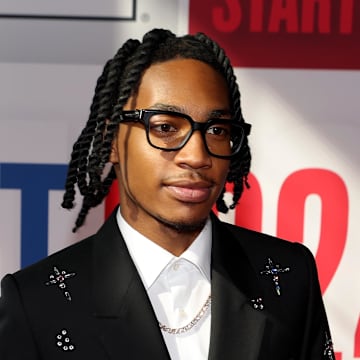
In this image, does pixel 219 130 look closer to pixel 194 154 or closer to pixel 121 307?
pixel 194 154

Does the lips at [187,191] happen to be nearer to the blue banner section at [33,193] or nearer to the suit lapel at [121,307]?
the suit lapel at [121,307]

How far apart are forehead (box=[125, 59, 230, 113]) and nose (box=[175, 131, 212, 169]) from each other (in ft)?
0.14

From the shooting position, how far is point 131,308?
35.6 inches

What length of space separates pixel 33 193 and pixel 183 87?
2.40 ft

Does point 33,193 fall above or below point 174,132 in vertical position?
below

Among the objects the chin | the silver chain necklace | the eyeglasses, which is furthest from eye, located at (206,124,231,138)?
the silver chain necklace

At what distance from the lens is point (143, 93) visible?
910 mm

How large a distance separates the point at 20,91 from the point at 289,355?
88 cm

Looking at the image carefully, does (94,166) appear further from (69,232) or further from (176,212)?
(69,232)

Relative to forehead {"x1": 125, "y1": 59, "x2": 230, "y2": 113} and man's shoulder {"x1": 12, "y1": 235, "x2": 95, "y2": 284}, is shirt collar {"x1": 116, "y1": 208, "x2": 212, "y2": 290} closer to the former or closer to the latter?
man's shoulder {"x1": 12, "y1": 235, "x2": 95, "y2": 284}

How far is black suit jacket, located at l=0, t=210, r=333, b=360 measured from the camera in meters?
0.89

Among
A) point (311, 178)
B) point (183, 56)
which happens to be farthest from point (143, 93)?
point (311, 178)

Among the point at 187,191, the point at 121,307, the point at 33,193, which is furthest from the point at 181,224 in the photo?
the point at 33,193

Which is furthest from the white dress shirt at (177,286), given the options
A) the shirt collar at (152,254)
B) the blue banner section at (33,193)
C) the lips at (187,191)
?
the blue banner section at (33,193)
